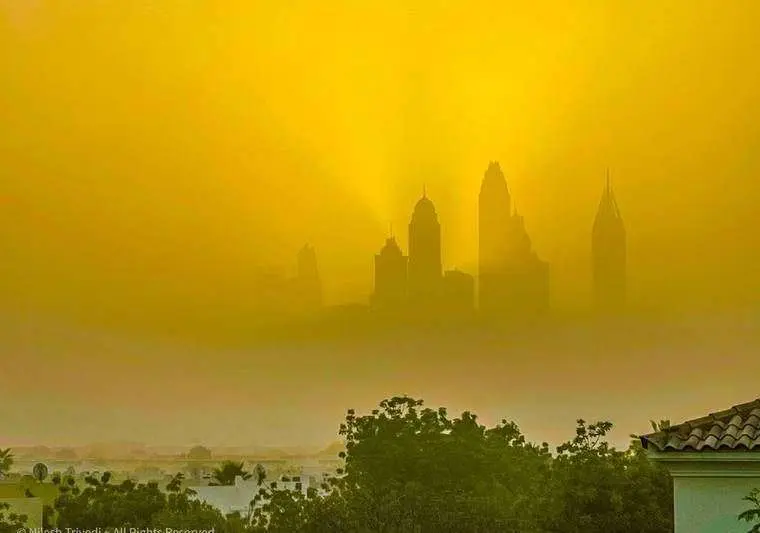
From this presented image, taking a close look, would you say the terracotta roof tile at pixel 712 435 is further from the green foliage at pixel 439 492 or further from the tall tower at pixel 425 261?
the tall tower at pixel 425 261

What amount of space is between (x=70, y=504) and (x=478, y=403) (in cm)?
1248

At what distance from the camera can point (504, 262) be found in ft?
146

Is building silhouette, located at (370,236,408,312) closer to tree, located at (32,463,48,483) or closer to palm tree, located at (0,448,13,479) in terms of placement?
tree, located at (32,463,48,483)

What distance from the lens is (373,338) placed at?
44.6 meters

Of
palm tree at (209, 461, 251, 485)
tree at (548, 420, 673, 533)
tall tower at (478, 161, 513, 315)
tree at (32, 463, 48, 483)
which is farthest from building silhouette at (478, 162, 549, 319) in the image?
tree at (548, 420, 673, 533)

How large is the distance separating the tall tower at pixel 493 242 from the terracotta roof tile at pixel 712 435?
1133 inches

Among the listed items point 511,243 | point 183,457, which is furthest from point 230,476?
point 511,243

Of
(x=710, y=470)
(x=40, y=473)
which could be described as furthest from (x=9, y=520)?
(x=710, y=470)

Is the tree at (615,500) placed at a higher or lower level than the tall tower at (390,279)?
lower

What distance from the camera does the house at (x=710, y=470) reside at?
413 inches

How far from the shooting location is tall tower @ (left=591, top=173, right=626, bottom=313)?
37625mm

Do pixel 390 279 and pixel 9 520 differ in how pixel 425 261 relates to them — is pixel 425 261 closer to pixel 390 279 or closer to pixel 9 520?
pixel 390 279

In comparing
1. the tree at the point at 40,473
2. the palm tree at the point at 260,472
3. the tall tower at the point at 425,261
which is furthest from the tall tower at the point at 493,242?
the tree at the point at 40,473

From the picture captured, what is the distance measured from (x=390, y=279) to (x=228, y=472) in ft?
52.2
